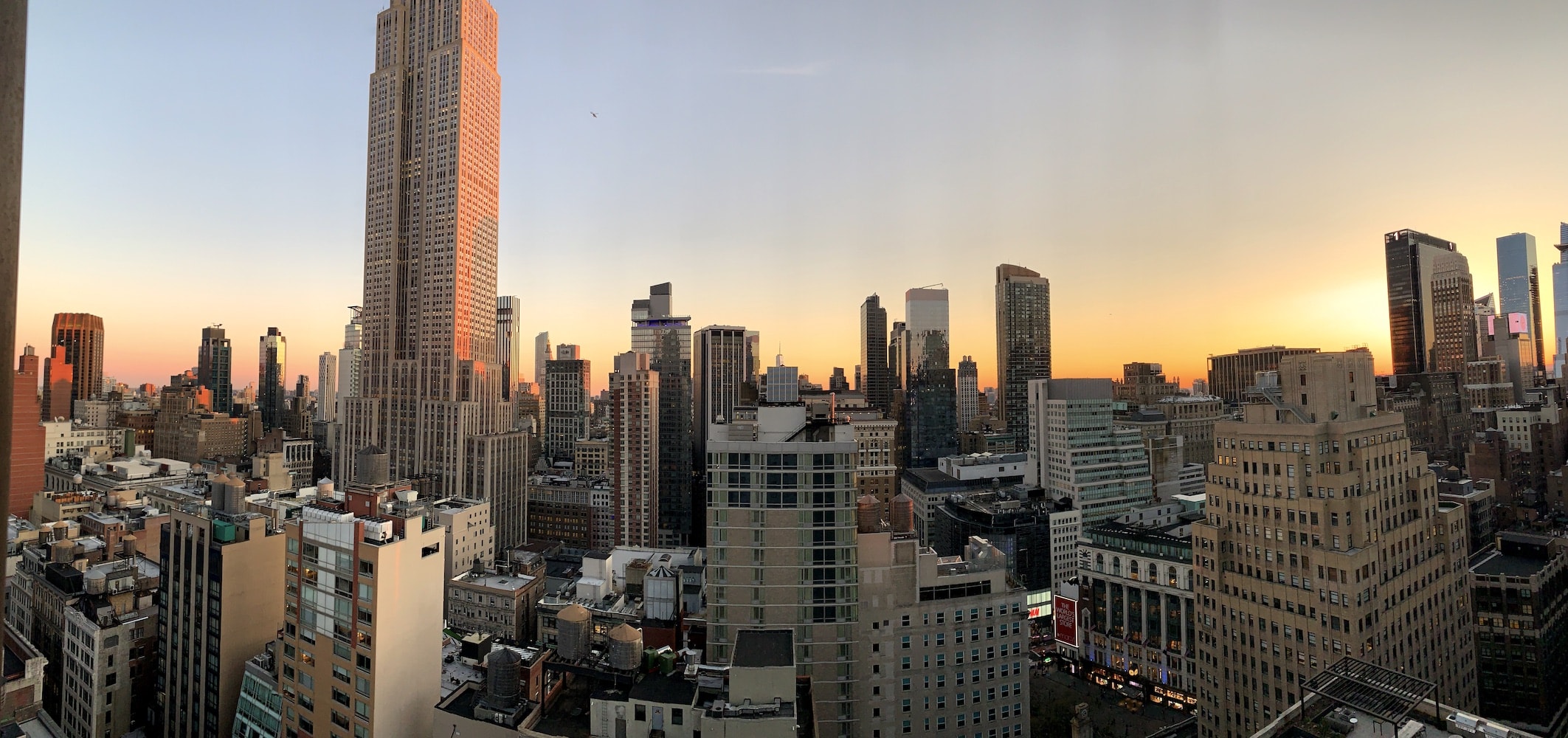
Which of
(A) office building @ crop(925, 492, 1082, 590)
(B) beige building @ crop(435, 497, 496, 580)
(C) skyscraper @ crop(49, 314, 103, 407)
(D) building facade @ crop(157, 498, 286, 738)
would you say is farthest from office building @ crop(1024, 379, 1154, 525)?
(C) skyscraper @ crop(49, 314, 103, 407)

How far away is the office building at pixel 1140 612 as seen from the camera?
2606 inches

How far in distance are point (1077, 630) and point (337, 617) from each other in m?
66.3

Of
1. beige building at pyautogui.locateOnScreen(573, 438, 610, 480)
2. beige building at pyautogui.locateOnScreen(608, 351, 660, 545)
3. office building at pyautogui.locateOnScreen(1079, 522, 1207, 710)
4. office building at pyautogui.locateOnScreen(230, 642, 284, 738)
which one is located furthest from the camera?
beige building at pyautogui.locateOnScreen(573, 438, 610, 480)

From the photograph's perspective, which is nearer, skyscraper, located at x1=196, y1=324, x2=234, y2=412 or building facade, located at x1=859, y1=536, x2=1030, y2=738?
building facade, located at x1=859, y1=536, x2=1030, y2=738

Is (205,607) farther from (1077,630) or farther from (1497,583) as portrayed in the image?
(1497,583)

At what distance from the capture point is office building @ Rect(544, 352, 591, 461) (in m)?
184

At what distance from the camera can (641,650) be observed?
120 ft

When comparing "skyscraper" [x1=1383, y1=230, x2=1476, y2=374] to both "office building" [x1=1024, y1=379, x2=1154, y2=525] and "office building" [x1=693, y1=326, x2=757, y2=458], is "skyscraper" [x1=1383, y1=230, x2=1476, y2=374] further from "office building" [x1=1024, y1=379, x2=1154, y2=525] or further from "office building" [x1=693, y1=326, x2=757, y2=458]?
"office building" [x1=693, y1=326, x2=757, y2=458]

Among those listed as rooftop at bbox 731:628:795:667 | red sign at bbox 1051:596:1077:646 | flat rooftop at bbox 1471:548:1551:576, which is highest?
rooftop at bbox 731:628:795:667

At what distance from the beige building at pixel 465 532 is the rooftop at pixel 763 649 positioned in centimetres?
6064

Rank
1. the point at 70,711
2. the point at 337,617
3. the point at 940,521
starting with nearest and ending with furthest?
the point at 337,617 < the point at 70,711 < the point at 940,521

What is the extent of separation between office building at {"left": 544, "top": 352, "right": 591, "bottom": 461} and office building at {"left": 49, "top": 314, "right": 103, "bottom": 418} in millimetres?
90478

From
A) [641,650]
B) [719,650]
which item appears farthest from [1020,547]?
[641,650]

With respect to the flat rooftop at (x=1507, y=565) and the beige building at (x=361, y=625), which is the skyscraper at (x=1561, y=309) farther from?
the beige building at (x=361, y=625)
